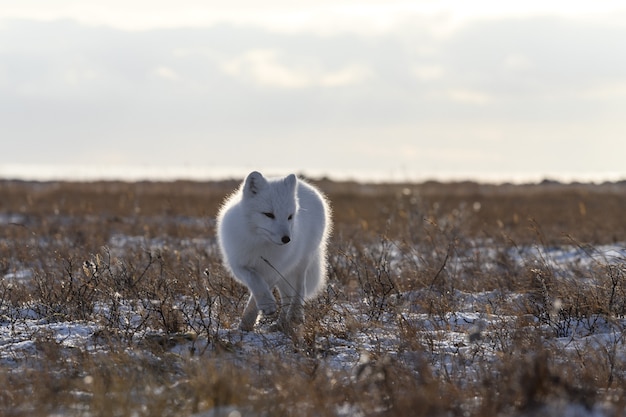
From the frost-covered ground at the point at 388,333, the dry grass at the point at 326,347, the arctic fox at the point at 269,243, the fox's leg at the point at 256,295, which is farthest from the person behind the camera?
the arctic fox at the point at 269,243

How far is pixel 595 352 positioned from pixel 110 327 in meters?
3.34

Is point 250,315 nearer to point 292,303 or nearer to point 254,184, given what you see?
point 292,303

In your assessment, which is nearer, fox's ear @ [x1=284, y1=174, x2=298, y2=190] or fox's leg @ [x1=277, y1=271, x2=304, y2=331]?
fox's leg @ [x1=277, y1=271, x2=304, y2=331]

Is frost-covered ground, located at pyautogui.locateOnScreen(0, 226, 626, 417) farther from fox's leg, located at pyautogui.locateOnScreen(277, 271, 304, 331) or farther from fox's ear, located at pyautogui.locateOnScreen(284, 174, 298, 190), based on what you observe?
fox's ear, located at pyautogui.locateOnScreen(284, 174, 298, 190)

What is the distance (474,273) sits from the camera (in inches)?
333

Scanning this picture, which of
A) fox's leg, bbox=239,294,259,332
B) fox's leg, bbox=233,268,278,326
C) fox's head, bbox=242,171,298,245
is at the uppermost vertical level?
fox's head, bbox=242,171,298,245

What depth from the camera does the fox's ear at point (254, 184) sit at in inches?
249

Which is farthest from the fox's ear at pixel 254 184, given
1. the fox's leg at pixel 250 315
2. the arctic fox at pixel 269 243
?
the fox's leg at pixel 250 315

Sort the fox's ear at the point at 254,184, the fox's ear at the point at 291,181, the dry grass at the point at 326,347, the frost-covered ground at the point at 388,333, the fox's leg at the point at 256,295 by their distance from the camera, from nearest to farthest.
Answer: the dry grass at the point at 326,347 → the frost-covered ground at the point at 388,333 → the fox's leg at the point at 256,295 → the fox's ear at the point at 254,184 → the fox's ear at the point at 291,181

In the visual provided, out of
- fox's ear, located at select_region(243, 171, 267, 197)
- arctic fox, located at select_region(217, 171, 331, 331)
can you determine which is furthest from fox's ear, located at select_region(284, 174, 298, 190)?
fox's ear, located at select_region(243, 171, 267, 197)

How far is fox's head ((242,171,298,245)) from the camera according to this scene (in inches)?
237

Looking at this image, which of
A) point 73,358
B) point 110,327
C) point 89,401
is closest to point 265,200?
point 110,327

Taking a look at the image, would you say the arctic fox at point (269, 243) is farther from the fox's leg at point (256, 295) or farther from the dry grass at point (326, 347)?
the dry grass at point (326, 347)

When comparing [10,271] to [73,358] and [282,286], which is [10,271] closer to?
[282,286]
